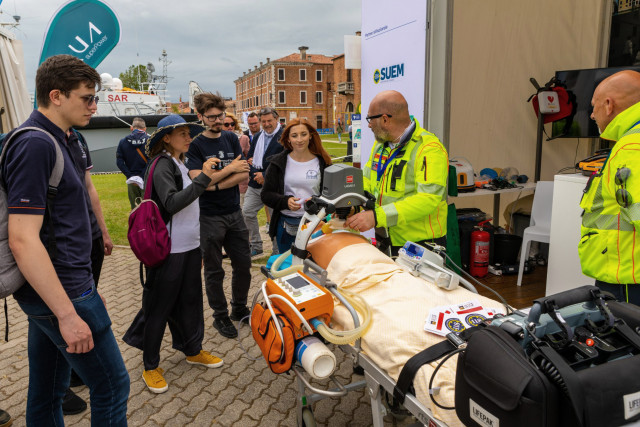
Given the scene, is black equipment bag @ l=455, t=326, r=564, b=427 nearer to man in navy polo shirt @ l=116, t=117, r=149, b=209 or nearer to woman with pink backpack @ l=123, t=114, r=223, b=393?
woman with pink backpack @ l=123, t=114, r=223, b=393

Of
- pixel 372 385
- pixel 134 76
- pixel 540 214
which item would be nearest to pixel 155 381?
pixel 372 385

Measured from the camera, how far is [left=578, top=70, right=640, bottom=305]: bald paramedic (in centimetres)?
201

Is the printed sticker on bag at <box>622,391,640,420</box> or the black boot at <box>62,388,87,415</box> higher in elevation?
the printed sticker on bag at <box>622,391,640,420</box>

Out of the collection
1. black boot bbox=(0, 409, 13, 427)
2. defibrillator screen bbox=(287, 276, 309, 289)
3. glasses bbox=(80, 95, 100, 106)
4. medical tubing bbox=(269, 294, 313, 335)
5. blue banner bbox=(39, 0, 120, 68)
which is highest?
blue banner bbox=(39, 0, 120, 68)

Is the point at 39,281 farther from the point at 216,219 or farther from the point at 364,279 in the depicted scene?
the point at 216,219

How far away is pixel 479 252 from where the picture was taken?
16.3 ft

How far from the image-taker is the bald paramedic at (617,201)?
6.60 ft

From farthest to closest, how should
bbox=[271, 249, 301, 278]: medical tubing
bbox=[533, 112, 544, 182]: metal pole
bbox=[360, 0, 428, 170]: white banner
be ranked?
bbox=[533, 112, 544, 182]: metal pole, bbox=[360, 0, 428, 170]: white banner, bbox=[271, 249, 301, 278]: medical tubing

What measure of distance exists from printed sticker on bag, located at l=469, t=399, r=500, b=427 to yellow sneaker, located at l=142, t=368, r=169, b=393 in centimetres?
255

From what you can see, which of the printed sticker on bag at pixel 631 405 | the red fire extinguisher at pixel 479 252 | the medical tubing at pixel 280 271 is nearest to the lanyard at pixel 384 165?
the medical tubing at pixel 280 271

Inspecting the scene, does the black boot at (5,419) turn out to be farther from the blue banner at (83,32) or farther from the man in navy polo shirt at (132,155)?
the man in navy polo shirt at (132,155)

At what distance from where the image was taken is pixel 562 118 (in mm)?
5453

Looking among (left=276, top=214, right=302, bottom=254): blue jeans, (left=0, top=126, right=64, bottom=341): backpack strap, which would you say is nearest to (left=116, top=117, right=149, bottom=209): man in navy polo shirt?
(left=276, top=214, right=302, bottom=254): blue jeans

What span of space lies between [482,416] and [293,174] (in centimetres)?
281
